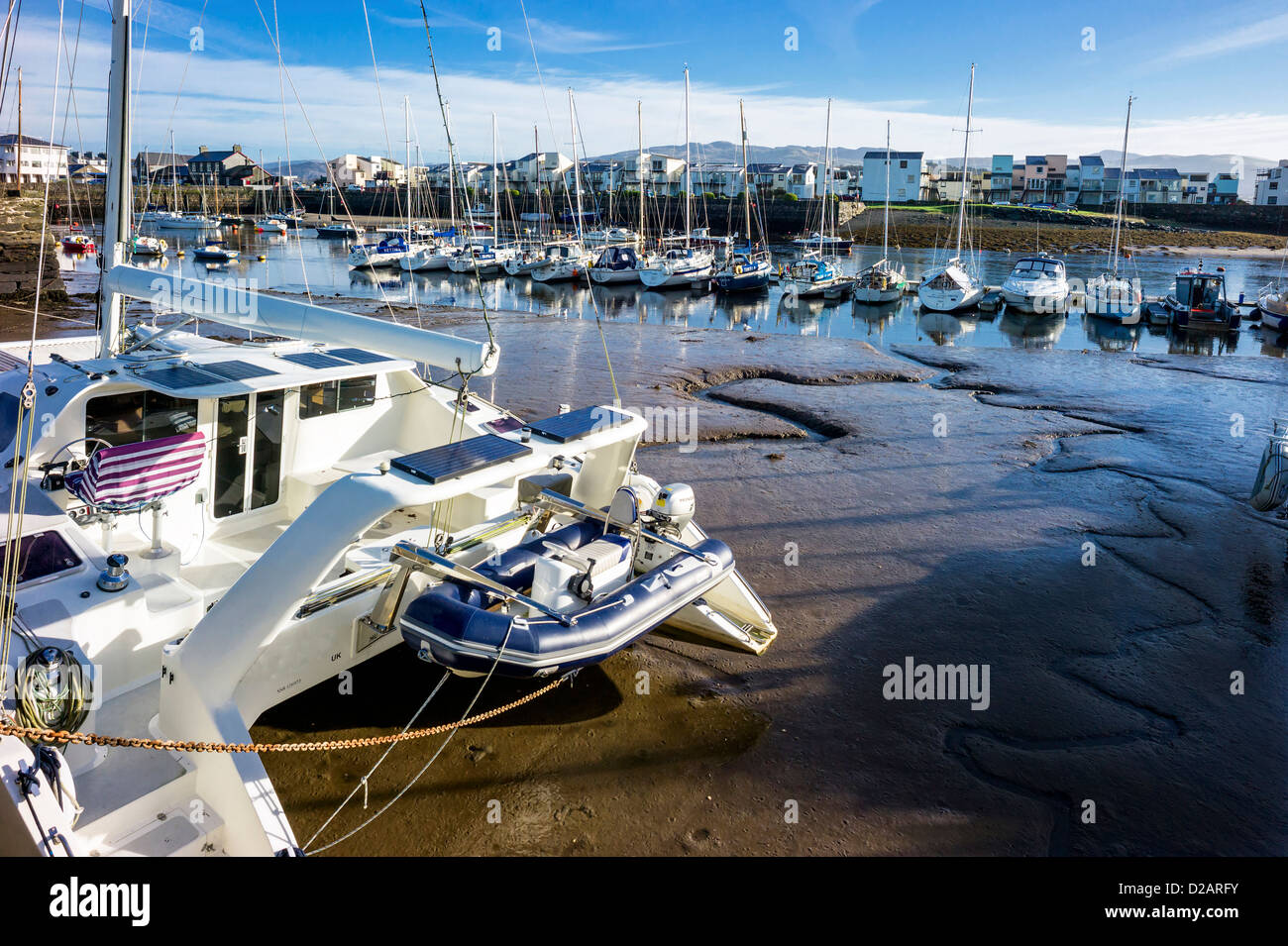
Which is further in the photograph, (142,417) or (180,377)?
(142,417)

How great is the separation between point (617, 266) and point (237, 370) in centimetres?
4576

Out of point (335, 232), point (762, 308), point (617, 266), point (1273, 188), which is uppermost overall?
point (1273, 188)

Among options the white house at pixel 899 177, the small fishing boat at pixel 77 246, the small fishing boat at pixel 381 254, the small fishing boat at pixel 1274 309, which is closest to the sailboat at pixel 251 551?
the small fishing boat at pixel 1274 309

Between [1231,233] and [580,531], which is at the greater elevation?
[1231,233]

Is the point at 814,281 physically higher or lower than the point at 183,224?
lower

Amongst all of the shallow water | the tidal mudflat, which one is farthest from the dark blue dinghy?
the shallow water

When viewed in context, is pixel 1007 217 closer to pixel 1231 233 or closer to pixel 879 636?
pixel 1231 233

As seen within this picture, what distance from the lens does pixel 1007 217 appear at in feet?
338

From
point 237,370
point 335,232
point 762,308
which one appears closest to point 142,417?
point 237,370

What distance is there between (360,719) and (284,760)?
67cm

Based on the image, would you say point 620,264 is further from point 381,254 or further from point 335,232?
point 335,232

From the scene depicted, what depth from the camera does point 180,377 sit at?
733cm

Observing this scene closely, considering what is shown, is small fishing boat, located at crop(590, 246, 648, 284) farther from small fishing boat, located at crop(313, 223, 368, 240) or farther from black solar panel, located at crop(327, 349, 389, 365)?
small fishing boat, located at crop(313, 223, 368, 240)
